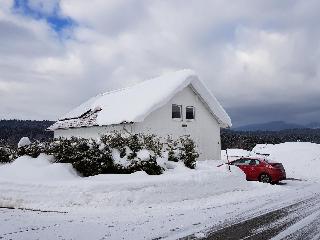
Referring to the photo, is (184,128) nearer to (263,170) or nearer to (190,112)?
(190,112)

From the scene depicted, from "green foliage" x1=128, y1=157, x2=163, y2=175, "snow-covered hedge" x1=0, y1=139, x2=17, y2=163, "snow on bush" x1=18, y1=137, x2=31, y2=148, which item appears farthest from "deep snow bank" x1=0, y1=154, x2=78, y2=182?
"green foliage" x1=128, y1=157, x2=163, y2=175

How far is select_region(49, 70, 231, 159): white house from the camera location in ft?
82.7

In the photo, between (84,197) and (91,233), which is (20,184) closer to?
(84,197)

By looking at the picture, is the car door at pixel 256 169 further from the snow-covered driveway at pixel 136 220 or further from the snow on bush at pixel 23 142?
the snow on bush at pixel 23 142

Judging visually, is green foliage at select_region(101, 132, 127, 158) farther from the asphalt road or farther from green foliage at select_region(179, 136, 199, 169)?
the asphalt road

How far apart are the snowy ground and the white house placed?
9.31 meters

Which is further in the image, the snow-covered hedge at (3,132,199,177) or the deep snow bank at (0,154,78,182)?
the snow-covered hedge at (3,132,199,177)

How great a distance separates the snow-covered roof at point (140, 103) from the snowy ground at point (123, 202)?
9248mm

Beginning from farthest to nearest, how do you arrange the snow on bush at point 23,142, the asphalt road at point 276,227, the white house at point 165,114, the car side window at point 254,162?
the white house at point 165,114 < the car side window at point 254,162 < the snow on bush at point 23,142 < the asphalt road at point 276,227

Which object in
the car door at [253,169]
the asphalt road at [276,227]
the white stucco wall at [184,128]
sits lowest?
the asphalt road at [276,227]

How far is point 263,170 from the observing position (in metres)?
20.9

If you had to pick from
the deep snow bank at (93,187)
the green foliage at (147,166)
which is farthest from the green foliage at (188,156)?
the green foliage at (147,166)

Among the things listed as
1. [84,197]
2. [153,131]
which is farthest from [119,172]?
[153,131]

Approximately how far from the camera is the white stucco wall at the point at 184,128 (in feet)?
84.3
